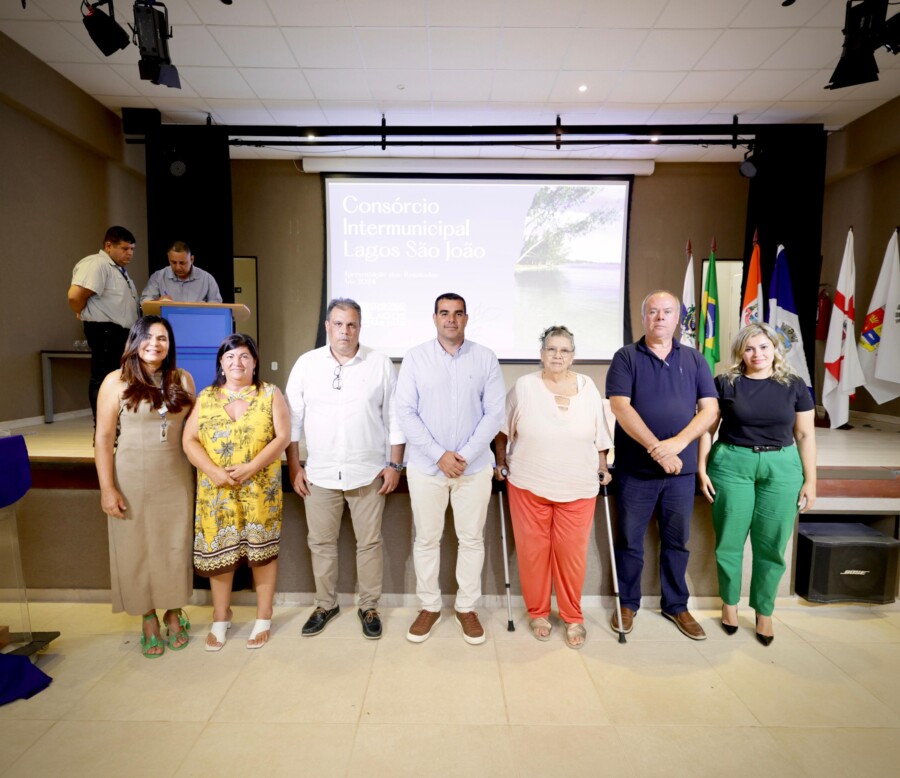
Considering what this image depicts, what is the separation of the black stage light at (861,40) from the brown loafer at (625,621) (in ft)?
11.4

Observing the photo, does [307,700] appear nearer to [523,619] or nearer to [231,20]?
[523,619]

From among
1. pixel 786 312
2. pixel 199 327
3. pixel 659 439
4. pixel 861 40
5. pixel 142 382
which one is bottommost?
pixel 659 439

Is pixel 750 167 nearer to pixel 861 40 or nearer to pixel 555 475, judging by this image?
pixel 861 40

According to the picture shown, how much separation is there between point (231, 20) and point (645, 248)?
225 inches

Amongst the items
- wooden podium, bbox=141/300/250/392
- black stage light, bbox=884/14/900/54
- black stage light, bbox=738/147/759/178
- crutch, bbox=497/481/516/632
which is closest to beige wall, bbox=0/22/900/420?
black stage light, bbox=738/147/759/178

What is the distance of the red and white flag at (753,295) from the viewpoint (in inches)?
228

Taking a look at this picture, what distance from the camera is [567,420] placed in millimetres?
2393

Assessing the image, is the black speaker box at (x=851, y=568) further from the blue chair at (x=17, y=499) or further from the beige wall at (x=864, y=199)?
the beige wall at (x=864, y=199)

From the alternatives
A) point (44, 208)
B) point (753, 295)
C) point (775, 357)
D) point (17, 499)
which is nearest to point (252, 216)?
point (44, 208)

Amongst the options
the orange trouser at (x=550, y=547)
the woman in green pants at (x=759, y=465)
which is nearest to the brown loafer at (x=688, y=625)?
the woman in green pants at (x=759, y=465)

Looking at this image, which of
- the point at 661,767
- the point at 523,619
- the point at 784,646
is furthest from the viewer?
the point at 523,619

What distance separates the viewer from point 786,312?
570 centimetres

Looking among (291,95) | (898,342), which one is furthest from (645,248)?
(291,95)

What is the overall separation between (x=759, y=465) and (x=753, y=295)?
419cm
